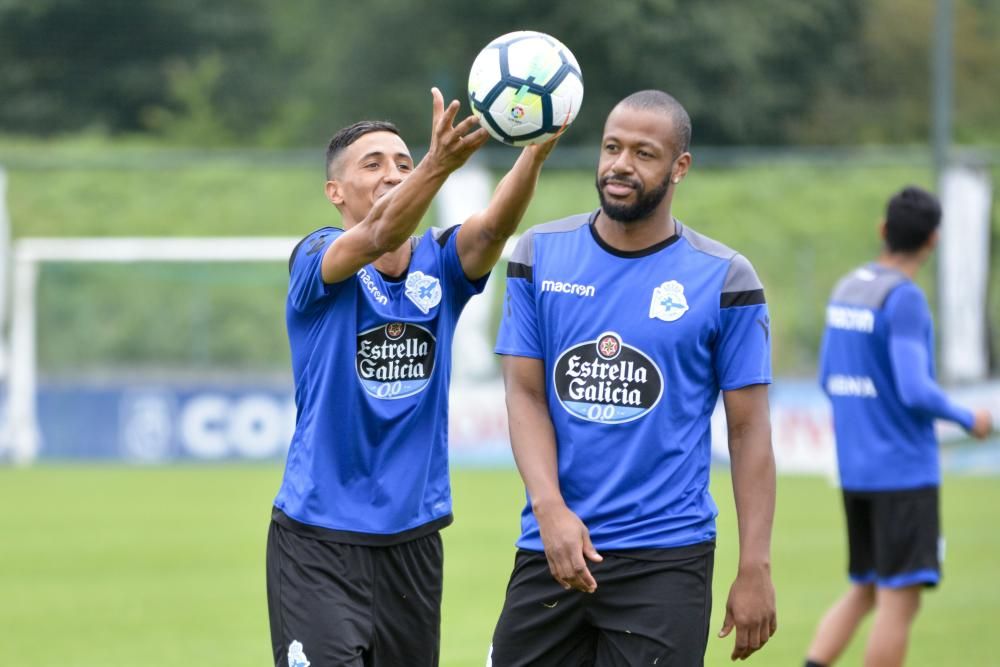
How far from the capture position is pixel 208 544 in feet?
40.6

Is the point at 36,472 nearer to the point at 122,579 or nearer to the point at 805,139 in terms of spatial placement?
the point at 122,579

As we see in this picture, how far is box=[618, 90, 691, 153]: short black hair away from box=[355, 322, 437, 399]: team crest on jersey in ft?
3.38

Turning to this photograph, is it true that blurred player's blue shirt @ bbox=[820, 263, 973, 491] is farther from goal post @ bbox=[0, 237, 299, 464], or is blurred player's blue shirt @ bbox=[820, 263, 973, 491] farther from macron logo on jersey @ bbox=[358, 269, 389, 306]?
goal post @ bbox=[0, 237, 299, 464]

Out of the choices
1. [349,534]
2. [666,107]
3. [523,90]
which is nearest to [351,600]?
[349,534]

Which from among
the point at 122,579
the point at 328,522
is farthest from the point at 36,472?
the point at 328,522

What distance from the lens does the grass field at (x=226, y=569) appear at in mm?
8516

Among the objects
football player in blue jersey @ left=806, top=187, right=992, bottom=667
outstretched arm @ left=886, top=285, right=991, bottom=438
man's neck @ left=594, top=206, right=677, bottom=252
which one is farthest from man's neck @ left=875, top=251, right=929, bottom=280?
man's neck @ left=594, top=206, right=677, bottom=252

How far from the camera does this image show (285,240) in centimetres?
2080

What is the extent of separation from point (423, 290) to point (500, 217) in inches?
14.1

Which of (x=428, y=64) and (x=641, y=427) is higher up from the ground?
(x=428, y=64)

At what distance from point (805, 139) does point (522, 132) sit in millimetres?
27669

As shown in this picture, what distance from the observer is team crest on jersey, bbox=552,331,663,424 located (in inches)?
172

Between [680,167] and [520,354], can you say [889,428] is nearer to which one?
[680,167]

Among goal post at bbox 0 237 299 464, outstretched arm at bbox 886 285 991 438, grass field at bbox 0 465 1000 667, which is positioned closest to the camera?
outstretched arm at bbox 886 285 991 438
